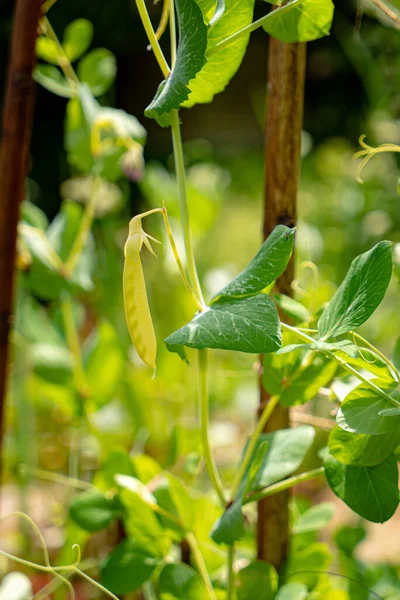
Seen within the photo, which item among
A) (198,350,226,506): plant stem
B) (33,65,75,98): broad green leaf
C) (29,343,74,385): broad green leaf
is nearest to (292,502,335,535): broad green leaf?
(198,350,226,506): plant stem

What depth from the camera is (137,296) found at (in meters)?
0.23

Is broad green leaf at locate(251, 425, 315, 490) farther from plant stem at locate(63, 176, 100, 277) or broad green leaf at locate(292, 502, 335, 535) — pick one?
plant stem at locate(63, 176, 100, 277)

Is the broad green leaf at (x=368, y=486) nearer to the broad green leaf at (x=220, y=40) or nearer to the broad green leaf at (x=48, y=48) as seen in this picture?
the broad green leaf at (x=220, y=40)

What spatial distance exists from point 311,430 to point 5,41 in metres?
1.36

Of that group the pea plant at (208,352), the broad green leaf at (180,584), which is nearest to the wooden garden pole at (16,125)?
the pea plant at (208,352)

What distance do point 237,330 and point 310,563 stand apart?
0.69ft

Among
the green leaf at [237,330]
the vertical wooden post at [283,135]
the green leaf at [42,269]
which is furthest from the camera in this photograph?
the green leaf at [42,269]

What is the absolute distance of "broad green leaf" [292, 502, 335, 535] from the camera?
0.37 m

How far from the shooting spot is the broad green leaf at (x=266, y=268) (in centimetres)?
24

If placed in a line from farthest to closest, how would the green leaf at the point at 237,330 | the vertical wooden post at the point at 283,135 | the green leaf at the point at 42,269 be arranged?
the green leaf at the point at 42,269 → the vertical wooden post at the point at 283,135 → the green leaf at the point at 237,330

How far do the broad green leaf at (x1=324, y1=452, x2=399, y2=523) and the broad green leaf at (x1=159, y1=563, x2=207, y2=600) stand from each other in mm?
116

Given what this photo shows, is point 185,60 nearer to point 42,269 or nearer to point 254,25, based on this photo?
point 254,25

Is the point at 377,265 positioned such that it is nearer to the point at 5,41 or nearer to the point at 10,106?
the point at 10,106

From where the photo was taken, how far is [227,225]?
1.41 m
